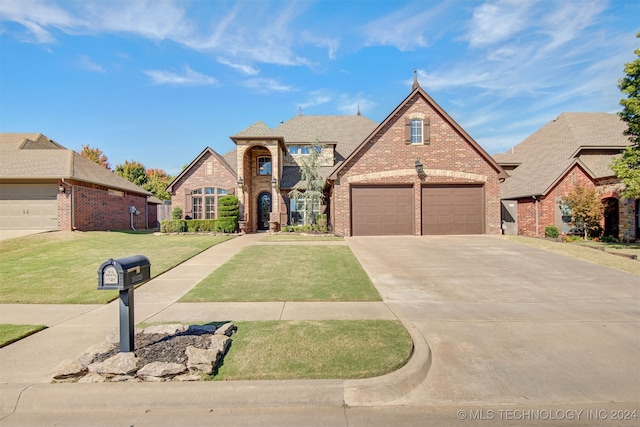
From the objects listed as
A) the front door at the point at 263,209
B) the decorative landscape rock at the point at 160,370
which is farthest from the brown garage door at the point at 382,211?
the decorative landscape rock at the point at 160,370

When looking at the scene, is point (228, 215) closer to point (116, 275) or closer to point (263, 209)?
point (263, 209)

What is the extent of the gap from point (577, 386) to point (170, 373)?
15.7 feet

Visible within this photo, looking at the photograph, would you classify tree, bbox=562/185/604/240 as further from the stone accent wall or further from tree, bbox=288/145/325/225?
tree, bbox=288/145/325/225

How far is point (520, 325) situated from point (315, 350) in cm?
378

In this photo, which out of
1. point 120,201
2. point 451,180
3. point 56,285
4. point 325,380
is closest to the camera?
point 325,380

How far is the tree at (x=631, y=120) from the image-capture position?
559 inches

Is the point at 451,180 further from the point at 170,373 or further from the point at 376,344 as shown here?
the point at 170,373

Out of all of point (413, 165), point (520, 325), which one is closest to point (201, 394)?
point (520, 325)

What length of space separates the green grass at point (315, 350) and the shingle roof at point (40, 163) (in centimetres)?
1848

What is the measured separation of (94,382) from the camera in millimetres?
3586

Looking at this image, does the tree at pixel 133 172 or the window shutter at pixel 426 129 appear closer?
the window shutter at pixel 426 129

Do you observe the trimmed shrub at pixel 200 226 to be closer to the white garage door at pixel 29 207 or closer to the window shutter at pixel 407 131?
the white garage door at pixel 29 207

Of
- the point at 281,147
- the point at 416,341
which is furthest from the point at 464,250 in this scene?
the point at 281,147

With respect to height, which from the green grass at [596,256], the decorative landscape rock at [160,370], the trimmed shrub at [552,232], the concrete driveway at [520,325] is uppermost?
the trimmed shrub at [552,232]
